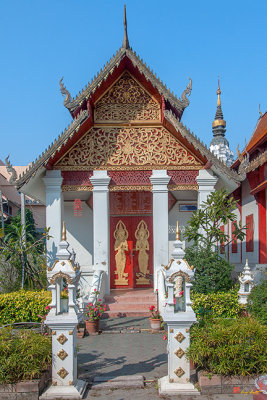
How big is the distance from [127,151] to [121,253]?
3.29 metres

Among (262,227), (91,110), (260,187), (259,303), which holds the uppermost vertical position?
(91,110)

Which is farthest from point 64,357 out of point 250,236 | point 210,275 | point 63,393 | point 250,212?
point 250,212

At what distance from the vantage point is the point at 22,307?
354 inches

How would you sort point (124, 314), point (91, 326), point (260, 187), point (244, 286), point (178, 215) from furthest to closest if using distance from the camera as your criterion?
point (178, 215) → point (260, 187) → point (124, 314) → point (244, 286) → point (91, 326)

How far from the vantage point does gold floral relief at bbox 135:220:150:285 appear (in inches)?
516

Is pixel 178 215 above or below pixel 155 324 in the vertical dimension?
above

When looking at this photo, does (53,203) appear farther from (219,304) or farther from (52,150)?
(219,304)

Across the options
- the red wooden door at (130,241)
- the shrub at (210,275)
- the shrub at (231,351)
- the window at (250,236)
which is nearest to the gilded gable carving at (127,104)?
the red wooden door at (130,241)

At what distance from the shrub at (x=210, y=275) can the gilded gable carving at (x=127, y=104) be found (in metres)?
4.31

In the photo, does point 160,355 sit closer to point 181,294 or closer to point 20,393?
point 181,294

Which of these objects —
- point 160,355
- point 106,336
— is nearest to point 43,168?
point 106,336

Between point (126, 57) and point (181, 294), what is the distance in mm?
7273

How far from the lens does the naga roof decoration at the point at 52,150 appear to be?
415 inches

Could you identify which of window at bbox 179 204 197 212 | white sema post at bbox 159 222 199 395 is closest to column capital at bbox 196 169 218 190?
window at bbox 179 204 197 212
